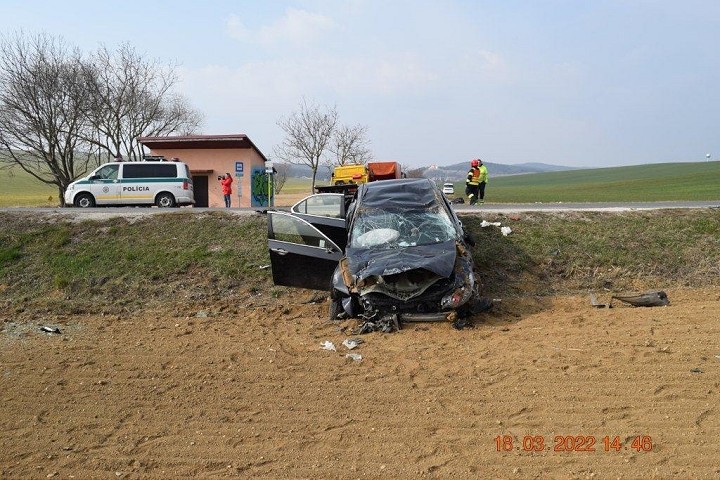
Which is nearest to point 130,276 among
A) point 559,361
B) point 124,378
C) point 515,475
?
point 124,378

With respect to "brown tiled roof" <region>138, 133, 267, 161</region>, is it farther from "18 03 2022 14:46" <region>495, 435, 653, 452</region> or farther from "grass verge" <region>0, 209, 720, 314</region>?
"18 03 2022 14:46" <region>495, 435, 653, 452</region>

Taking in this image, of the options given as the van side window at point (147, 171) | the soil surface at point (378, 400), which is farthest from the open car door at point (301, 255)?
the van side window at point (147, 171)

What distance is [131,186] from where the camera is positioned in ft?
65.6

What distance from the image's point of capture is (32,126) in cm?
3234

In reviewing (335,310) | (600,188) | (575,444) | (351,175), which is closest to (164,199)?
(351,175)

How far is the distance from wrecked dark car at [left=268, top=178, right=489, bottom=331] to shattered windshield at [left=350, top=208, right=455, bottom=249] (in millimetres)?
14

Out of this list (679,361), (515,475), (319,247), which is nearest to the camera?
(515,475)

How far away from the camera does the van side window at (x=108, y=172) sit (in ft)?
65.6

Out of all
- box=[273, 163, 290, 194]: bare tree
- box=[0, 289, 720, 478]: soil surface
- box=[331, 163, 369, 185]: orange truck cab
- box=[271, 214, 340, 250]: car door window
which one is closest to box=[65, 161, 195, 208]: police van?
box=[331, 163, 369, 185]: orange truck cab

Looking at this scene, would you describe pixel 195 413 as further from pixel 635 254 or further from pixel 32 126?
pixel 32 126

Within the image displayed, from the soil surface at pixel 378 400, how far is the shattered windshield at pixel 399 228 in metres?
1.27

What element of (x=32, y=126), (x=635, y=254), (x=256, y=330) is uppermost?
(x=32, y=126)

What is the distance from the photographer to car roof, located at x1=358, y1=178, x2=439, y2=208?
8906mm

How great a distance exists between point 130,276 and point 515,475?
27.8 ft
